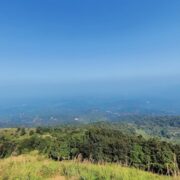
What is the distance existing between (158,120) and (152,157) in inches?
5611

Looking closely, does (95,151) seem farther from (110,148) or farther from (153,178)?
(153,178)

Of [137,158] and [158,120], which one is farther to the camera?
[158,120]

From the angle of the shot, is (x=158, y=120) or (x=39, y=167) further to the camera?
(x=158, y=120)

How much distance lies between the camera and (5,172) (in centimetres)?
726

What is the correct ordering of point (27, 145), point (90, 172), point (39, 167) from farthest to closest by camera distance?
point (27, 145) < point (39, 167) < point (90, 172)

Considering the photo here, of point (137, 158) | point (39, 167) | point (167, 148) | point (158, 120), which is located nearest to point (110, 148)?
point (137, 158)

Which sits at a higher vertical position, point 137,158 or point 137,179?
point 137,179

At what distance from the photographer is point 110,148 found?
26.6 metres

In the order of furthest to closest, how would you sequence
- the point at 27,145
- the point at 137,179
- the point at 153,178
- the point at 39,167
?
the point at 27,145 → the point at 39,167 → the point at 153,178 → the point at 137,179

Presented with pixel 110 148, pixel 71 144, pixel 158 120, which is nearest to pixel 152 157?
pixel 110 148

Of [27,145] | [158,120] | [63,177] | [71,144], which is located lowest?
[158,120]

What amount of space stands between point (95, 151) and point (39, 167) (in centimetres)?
1848

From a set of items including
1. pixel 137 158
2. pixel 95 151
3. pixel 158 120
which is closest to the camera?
pixel 137 158

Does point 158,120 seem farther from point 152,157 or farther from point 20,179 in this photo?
point 20,179
